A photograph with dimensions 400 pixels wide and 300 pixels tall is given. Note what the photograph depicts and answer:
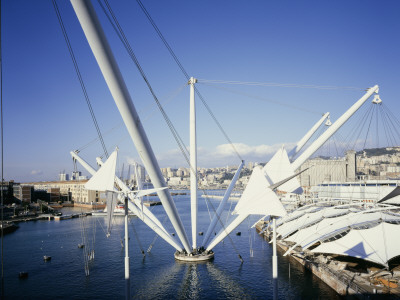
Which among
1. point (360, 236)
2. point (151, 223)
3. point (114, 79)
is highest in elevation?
point (114, 79)

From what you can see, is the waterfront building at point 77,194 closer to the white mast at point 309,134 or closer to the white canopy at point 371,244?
the white mast at point 309,134

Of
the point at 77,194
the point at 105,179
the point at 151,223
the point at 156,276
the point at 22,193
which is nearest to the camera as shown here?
the point at 105,179

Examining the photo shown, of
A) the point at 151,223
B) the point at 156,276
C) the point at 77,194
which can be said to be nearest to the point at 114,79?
the point at 151,223

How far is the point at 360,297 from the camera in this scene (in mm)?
16922

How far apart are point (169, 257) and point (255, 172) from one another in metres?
16.5

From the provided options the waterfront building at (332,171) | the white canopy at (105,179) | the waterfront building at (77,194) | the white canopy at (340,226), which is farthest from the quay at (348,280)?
the waterfront building at (332,171)

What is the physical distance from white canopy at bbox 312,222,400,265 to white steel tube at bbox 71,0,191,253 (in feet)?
43.4

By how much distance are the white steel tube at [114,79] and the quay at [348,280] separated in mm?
12043

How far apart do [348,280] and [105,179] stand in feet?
48.7

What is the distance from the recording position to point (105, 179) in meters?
13.9

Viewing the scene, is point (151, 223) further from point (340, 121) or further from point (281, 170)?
point (340, 121)

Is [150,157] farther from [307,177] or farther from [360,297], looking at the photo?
[307,177]

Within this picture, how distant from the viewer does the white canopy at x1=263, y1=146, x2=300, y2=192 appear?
17.5 meters

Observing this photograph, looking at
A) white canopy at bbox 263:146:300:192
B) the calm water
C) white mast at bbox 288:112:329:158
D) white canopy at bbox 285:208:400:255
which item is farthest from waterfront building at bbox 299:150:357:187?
white canopy at bbox 263:146:300:192
